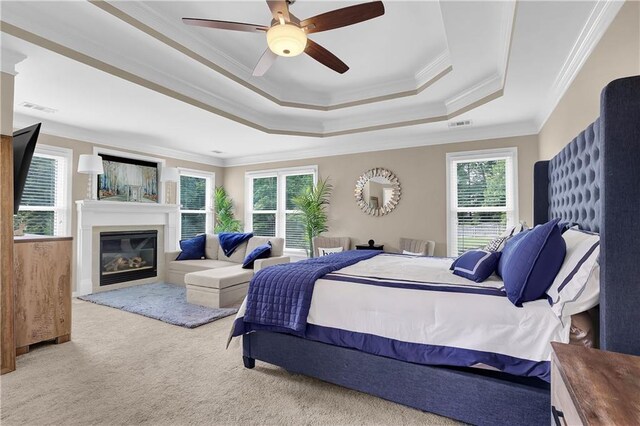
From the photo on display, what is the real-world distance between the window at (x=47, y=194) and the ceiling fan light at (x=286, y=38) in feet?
14.0

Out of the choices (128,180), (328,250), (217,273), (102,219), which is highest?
(128,180)

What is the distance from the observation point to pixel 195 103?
3795mm

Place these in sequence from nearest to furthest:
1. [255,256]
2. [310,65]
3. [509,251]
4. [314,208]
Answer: [509,251], [310,65], [255,256], [314,208]

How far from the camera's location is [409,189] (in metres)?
5.29

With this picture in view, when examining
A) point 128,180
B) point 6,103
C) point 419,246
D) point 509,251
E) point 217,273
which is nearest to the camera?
point 509,251

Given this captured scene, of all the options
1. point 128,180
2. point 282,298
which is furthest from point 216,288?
point 128,180

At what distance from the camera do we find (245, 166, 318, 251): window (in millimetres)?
6449

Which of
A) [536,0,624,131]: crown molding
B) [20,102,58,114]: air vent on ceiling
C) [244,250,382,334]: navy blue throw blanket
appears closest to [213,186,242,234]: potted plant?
[20,102,58,114]: air vent on ceiling

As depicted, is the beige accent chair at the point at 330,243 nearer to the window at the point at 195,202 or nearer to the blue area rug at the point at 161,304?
the blue area rug at the point at 161,304

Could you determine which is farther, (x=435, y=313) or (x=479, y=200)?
(x=479, y=200)

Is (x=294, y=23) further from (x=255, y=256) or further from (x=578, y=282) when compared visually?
(x=255, y=256)

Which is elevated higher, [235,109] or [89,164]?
[235,109]

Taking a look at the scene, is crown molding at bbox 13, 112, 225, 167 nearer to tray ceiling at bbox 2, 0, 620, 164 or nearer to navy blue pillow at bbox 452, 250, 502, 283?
tray ceiling at bbox 2, 0, 620, 164

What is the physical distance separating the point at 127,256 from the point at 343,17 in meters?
5.33
